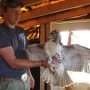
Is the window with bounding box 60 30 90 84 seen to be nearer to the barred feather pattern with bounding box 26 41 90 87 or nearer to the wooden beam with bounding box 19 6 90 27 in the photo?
the wooden beam with bounding box 19 6 90 27

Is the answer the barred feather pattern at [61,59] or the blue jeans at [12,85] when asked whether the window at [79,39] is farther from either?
the blue jeans at [12,85]

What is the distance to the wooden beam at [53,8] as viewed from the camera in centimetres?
339

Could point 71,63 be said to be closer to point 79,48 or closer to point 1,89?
point 79,48

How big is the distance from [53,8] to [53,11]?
0.05m

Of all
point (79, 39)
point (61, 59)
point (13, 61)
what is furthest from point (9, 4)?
point (79, 39)

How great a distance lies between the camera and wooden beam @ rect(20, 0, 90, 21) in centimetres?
339

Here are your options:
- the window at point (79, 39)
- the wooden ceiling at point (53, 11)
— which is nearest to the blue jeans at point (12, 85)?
the wooden ceiling at point (53, 11)

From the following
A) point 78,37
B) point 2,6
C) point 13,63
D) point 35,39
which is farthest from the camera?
point 35,39

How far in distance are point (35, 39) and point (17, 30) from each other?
2.22 meters

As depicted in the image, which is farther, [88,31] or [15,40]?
[88,31]

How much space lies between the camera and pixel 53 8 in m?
3.70

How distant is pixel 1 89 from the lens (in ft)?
7.54

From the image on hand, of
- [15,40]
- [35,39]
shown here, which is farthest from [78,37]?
[15,40]

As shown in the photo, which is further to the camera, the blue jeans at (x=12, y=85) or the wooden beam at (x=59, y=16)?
the wooden beam at (x=59, y=16)
